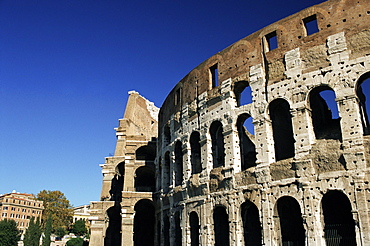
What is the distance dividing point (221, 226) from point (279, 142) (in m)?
4.65

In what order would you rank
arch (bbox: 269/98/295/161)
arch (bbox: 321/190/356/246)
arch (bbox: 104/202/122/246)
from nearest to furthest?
arch (bbox: 321/190/356/246) < arch (bbox: 269/98/295/161) < arch (bbox: 104/202/122/246)

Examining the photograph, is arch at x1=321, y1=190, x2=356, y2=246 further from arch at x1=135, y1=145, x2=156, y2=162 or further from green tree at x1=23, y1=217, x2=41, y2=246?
green tree at x1=23, y1=217, x2=41, y2=246

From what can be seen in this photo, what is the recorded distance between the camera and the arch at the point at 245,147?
54.2ft

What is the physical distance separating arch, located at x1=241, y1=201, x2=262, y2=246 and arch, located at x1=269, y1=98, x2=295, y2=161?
2756 mm

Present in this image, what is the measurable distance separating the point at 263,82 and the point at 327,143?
12.5 ft

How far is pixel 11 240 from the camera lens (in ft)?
132

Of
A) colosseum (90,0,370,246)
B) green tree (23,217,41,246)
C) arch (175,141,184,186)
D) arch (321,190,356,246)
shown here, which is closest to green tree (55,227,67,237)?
green tree (23,217,41,246)

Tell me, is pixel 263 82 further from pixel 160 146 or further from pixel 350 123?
pixel 160 146

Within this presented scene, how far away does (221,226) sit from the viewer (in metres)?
16.8

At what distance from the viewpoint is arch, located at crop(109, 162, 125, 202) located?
28.4 m

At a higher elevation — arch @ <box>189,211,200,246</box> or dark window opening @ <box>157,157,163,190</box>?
dark window opening @ <box>157,157,163,190</box>

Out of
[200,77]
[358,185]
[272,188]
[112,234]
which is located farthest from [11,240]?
[358,185]

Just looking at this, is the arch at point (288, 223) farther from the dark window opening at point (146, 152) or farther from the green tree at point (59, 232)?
the green tree at point (59, 232)

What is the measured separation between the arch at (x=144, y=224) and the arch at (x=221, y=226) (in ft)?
34.8
